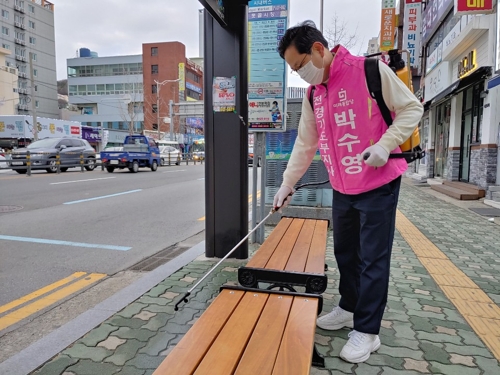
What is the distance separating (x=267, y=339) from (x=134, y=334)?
1355mm

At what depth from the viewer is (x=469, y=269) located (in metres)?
4.06

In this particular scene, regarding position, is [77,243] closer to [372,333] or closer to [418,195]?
[372,333]

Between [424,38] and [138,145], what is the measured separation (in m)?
15.4

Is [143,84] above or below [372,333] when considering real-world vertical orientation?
above

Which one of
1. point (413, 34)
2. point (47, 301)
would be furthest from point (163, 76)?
point (47, 301)

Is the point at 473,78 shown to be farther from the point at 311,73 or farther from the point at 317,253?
the point at 311,73

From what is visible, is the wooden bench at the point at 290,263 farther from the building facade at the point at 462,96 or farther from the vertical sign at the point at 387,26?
the vertical sign at the point at 387,26

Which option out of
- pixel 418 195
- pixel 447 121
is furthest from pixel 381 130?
pixel 447 121

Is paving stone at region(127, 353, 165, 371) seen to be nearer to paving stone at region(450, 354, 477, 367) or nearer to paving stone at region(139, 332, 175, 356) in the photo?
paving stone at region(139, 332, 175, 356)

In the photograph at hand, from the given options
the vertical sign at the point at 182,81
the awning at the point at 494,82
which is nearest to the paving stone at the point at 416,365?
the awning at the point at 494,82

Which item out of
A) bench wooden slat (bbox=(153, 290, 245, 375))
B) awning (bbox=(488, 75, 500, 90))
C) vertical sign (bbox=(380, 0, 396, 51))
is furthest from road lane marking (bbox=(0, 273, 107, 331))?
vertical sign (bbox=(380, 0, 396, 51))

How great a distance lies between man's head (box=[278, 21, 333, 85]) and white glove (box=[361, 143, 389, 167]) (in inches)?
22.0

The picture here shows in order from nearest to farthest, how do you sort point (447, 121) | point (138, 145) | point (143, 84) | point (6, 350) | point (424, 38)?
point (6, 350), point (447, 121), point (424, 38), point (138, 145), point (143, 84)

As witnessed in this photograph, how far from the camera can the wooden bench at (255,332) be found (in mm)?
1353
